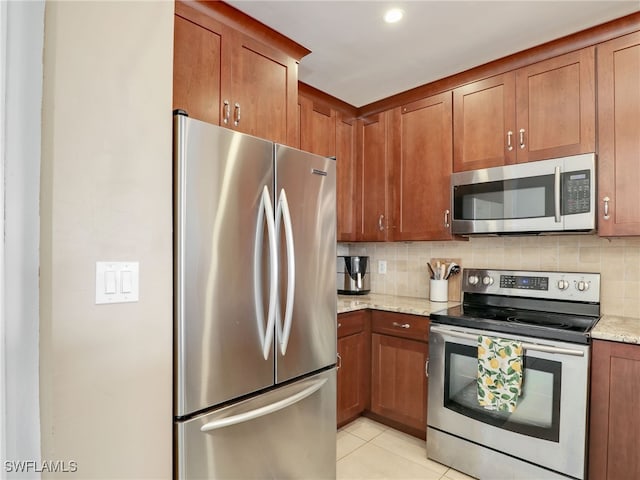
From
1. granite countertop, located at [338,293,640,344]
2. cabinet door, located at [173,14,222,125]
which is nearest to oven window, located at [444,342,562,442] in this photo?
granite countertop, located at [338,293,640,344]

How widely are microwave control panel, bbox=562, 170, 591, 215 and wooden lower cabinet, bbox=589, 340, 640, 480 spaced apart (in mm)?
713

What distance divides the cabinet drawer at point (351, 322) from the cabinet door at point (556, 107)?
1420 millimetres

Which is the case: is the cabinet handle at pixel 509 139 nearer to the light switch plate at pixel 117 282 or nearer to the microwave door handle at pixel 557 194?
the microwave door handle at pixel 557 194

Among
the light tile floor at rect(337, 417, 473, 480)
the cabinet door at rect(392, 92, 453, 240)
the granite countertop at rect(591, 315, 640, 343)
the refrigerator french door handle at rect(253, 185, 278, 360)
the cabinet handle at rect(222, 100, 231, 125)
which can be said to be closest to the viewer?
the refrigerator french door handle at rect(253, 185, 278, 360)

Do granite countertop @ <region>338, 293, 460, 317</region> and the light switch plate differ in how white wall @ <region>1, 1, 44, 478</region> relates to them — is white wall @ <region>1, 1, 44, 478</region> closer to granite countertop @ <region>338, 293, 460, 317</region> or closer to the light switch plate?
the light switch plate

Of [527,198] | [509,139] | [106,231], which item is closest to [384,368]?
[527,198]

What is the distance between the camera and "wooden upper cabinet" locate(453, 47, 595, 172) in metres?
2.00

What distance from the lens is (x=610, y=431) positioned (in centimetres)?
167

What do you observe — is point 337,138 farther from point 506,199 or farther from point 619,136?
point 619,136

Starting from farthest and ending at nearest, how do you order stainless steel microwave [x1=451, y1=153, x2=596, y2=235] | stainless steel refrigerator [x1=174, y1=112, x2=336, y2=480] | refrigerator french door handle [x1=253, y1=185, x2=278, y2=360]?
1. stainless steel microwave [x1=451, y1=153, x2=596, y2=235]
2. refrigerator french door handle [x1=253, y1=185, x2=278, y2=360]
3. stainless steel refrigerator [x1=174, y1=112, x2=336, y2=480]

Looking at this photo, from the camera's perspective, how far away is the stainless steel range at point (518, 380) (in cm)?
175

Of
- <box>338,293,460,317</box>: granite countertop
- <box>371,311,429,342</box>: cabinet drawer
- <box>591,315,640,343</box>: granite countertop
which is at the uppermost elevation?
<box>591,315,640,343</box>: granite countertop

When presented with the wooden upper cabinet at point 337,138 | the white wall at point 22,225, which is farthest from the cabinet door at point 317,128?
the white wall at point 22,225

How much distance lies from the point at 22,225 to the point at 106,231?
0.20 metres
